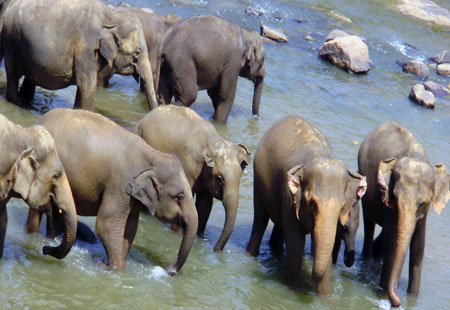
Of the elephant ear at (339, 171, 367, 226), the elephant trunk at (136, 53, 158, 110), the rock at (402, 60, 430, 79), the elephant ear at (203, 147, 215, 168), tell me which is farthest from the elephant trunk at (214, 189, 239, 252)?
the rock at (402, 60, 430, 79)

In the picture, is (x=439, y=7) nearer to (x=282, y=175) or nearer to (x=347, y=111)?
(x=347, y=111)

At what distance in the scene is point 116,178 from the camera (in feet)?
21.0

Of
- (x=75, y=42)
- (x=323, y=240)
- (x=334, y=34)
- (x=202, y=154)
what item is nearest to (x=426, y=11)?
(x=334, y=34)

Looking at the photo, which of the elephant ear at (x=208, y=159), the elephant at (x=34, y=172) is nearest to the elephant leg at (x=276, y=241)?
the elephant ear at (x=208, y=159)

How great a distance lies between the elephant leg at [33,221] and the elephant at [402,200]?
2869 millimetres

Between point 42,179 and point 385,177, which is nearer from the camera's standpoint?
point 42,179

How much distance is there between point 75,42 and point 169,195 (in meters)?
3.40

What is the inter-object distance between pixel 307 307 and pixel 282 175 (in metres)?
1.19

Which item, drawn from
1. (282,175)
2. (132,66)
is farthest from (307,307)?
(132,66)

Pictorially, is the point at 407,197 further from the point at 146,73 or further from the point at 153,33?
the point at 153,33

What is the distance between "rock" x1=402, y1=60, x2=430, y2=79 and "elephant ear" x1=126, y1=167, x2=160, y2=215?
461 inches

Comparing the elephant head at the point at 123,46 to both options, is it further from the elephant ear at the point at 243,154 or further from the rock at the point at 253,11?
the rock at the point at 253,11

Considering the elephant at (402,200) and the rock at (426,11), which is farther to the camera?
the rock at (426,11)

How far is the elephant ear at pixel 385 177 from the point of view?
695cm
